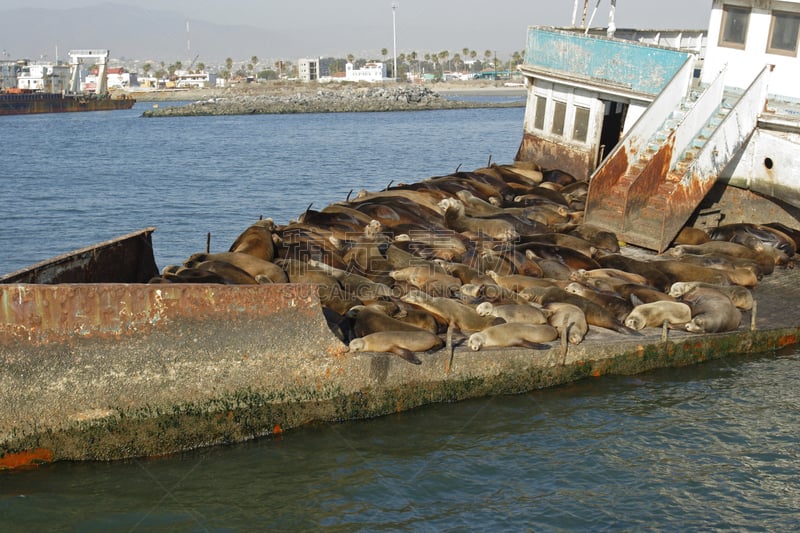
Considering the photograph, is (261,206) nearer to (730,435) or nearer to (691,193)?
(691,193)

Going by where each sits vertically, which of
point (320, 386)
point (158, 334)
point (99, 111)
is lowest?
point (99, 111)

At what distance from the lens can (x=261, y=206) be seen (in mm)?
26516

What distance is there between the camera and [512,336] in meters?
9.54

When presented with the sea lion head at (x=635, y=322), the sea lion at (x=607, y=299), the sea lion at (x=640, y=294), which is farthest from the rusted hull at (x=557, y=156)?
the sea lion head at (x=635, y=322)

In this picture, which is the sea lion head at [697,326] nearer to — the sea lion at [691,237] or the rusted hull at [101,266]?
the sea lion at [691,237]

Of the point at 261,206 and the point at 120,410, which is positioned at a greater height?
the point at 120,410

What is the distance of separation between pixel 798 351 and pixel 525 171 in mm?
9229

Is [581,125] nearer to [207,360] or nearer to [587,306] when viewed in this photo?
[587,306]

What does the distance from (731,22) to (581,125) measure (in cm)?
419

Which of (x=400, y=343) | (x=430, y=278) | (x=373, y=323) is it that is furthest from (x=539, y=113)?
(x=400, y=343)

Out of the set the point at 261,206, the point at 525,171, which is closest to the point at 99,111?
the point at 261,206

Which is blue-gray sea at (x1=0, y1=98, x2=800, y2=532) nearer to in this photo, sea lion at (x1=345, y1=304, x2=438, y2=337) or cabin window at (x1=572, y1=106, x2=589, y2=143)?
sea lion at (x1=345, y1=304, x2=438, y2=337)

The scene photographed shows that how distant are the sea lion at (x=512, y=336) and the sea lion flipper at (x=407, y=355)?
73 centimetres

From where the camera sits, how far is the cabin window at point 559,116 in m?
19.7
